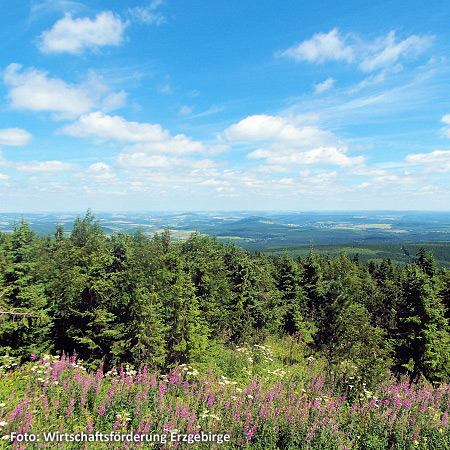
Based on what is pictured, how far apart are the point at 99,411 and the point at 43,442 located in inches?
57.2

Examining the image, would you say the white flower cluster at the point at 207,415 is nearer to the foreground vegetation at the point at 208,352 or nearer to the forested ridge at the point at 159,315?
the foreground vegetation at the point at 208,352

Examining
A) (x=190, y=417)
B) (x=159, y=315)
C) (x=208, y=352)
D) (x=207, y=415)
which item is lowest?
(x=208, y=352)

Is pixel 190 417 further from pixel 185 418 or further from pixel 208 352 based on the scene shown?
pixel 208 352

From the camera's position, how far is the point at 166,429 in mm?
6762

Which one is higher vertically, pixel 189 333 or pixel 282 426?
pixel 282 426

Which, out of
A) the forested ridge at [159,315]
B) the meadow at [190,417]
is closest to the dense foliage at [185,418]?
Answer: the meadow at [190,417]

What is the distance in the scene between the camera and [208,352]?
695 inches

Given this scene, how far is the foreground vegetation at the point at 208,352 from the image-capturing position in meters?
7.60

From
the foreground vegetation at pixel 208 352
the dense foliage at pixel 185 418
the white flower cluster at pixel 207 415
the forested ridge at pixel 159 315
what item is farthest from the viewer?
the forested ridge at pixel 159 315

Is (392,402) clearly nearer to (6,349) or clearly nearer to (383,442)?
(383,442)

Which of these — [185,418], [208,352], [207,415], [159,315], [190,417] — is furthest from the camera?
[208,352]

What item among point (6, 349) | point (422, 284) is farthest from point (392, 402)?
point (6, 349)

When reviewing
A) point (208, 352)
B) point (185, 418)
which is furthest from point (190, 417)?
point (208, 352)

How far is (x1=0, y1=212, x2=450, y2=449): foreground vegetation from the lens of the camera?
299 inches
